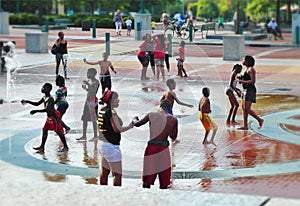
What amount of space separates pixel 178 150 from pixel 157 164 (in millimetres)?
3580

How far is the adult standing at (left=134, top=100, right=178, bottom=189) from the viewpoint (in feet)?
32.6

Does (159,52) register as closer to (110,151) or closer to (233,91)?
(233,91)

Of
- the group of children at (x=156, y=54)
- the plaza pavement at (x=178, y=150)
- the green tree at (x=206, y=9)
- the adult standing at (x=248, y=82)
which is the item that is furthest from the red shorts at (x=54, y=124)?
the green tree at (x=206, y=9)

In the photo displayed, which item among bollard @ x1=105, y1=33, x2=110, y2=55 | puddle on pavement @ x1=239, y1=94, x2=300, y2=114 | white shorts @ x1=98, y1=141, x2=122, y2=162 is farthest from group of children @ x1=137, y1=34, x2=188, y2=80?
white shorts @ x1=98, y1=141, x2=122, y2=162

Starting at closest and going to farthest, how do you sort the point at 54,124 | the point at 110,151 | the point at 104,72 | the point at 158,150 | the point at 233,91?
1. the point at 158,150
2. the point at 110,151
3. the point at 54,124
4. the point at 233,91
5. the point at 104,72

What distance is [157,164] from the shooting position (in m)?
9.99

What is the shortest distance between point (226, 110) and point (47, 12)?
61888 mm

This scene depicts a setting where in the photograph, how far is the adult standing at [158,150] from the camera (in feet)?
32.6

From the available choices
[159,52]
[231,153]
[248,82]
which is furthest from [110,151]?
[159,52]

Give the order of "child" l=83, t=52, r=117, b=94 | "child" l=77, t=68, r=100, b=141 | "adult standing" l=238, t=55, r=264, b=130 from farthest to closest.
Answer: "child" l=83, t=52, r=117, b=94, "adult standing" l=238, t=55, r=264, b=130, "child" l=77, t=68, r=100, b=141

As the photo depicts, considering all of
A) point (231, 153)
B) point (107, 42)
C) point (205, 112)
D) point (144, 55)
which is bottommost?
point (231, 153)

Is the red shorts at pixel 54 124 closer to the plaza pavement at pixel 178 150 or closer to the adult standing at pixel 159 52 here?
the plaza pavement at pixel 178 150

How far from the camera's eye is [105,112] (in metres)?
10.2

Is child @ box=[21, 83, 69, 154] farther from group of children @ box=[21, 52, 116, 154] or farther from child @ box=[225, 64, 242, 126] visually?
child @ box=[225, 64, 242, 126]
